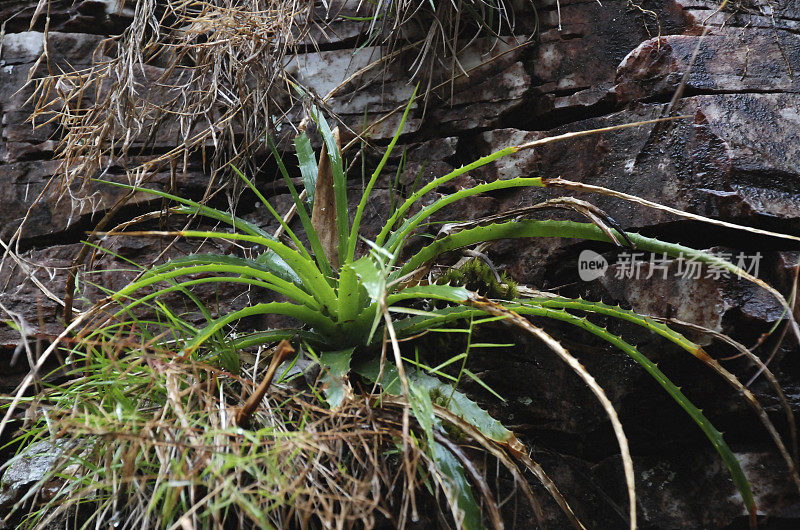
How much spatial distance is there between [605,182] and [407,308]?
0.63 metres

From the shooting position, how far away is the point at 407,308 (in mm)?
1225

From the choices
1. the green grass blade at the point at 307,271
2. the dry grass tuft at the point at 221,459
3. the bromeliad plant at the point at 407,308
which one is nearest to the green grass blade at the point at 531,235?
the bromeliad plant at the point at 407,308

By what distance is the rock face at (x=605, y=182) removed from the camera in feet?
4.03

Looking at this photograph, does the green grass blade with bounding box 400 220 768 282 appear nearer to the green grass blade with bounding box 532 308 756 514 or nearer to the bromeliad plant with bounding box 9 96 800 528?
the bromeliad plant with bounding box 9 96 800 528

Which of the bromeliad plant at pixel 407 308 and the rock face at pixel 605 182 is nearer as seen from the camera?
the bromeliad plant at pixel 407 308

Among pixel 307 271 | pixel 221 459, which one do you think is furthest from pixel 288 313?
pixel 221 459

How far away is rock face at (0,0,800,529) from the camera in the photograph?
1229 millimetres

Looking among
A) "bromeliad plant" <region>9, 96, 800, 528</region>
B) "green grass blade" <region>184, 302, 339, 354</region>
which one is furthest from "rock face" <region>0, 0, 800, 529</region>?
"green grass blade" <region>184, 302, 339, 354</region>

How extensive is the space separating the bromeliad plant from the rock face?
126mm

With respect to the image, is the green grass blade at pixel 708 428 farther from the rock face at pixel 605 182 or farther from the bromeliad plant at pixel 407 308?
the rock face at pixel 605 182

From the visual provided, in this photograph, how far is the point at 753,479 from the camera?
117 cm

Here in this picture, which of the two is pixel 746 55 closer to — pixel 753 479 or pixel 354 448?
pixel 753 479

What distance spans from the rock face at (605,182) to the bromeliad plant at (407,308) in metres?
0.13

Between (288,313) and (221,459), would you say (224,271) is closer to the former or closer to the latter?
(288,313)
